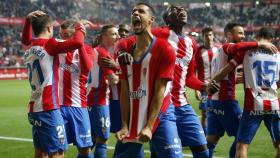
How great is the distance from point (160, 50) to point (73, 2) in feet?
149

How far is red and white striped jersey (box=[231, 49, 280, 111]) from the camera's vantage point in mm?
6516

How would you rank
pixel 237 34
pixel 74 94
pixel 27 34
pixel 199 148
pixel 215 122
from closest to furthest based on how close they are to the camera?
pixel 199 148
pixel 27 34
pixel 74 94
pixel 237 34
pixel 215 122

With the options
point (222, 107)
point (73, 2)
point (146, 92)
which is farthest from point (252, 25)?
point (146, 92)

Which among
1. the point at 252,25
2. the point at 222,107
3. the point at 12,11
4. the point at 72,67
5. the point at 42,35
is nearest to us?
the point at 42,35

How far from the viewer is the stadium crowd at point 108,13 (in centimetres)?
4238

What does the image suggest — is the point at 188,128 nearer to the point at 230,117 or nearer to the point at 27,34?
the point at 230,117

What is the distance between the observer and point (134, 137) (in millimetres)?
4695

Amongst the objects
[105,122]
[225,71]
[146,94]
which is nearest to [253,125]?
[225,71]

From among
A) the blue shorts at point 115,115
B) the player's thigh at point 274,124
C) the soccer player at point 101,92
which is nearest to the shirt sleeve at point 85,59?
the soccer player at point 101,92

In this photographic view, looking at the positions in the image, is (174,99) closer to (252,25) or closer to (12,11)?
(12,11)

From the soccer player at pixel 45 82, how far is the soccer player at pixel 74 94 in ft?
2.36

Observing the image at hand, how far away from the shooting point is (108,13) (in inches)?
2009

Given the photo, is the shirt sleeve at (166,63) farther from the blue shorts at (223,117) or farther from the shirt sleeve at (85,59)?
the blue shorts at (223,117)

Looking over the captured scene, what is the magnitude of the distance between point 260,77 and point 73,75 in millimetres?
2446
